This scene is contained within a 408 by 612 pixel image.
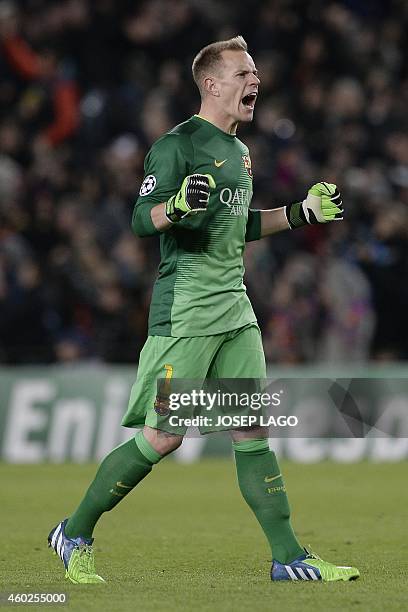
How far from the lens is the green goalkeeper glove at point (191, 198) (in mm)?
5430

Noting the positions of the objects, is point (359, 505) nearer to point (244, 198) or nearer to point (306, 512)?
point (306, 512)

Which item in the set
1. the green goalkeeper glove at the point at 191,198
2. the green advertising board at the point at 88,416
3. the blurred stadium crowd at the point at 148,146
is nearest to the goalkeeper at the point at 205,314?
the green goalkeeper glove at the point at 191,198

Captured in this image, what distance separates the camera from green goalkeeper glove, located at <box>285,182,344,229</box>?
6062 millimetres

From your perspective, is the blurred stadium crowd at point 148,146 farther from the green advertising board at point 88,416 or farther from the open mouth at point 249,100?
the open mouth at point 249,100

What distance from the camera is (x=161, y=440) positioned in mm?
5723

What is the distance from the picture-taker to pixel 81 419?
1307 centimetres

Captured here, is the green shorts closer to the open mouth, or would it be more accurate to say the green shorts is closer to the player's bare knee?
the player's bare knee

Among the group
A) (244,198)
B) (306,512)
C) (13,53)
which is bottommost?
(306,512)

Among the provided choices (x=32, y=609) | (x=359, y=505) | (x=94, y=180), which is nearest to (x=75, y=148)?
(x=94, y=180)

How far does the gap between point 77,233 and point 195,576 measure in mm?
7609

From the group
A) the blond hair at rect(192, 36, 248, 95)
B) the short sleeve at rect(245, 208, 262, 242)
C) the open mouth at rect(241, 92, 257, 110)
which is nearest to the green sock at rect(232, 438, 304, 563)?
the short sleeve at rect(245, 208, 262, 242)

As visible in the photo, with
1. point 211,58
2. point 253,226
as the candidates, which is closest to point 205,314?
point 253,226

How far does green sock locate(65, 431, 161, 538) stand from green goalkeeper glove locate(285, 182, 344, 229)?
126 cm

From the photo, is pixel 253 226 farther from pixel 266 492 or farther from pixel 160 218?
pixel 266 492
